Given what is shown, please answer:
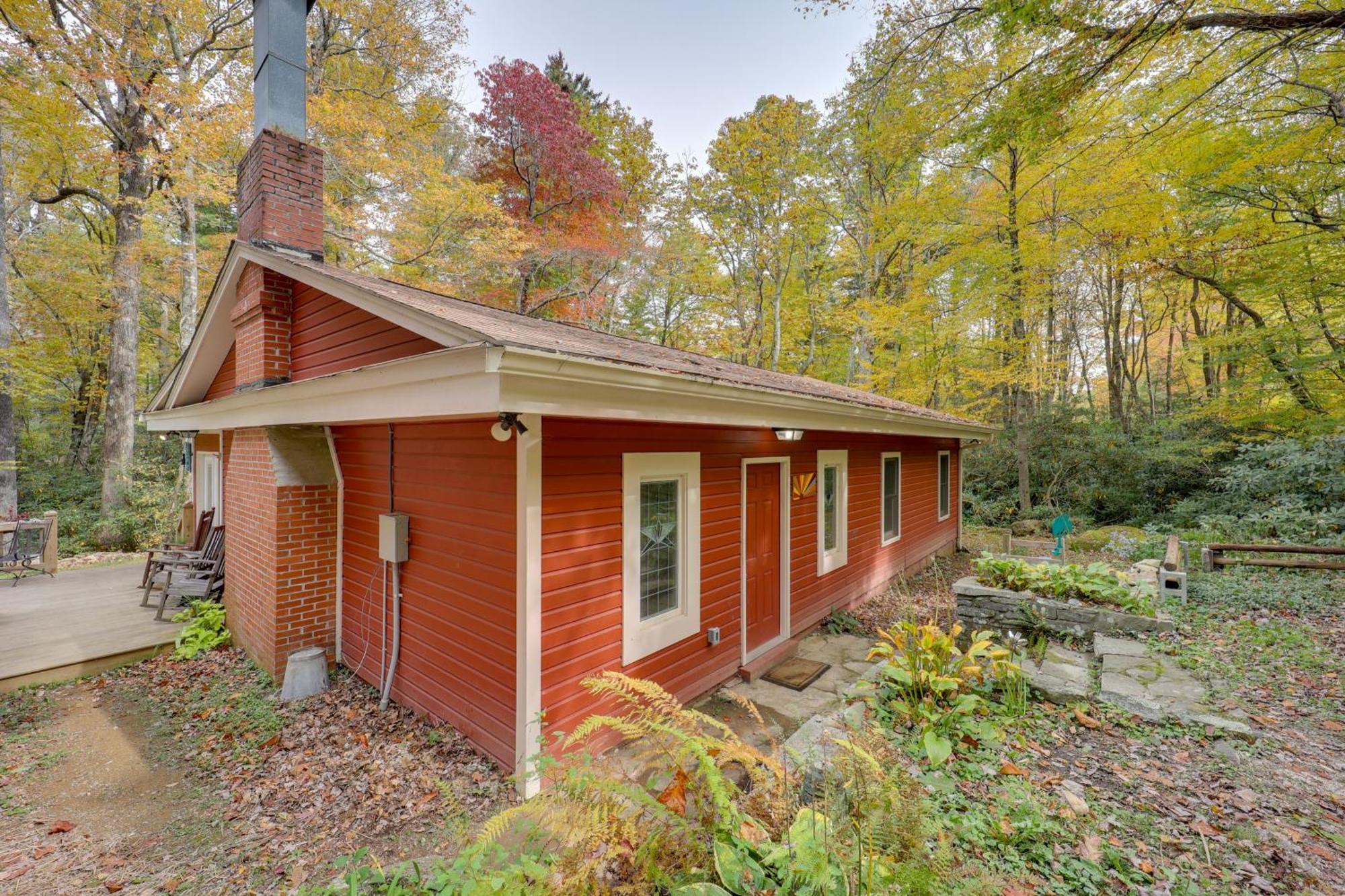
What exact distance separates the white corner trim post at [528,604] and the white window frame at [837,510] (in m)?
4.15

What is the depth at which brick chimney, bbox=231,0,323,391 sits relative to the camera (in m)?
4.81

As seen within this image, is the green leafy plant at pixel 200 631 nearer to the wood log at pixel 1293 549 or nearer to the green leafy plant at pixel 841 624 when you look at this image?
the green leafy plant at pixel 841 624

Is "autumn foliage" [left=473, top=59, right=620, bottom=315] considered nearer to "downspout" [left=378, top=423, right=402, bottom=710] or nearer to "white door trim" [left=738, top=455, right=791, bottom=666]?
"white door trim" [left=738, top=455, right=791, bottom=666]

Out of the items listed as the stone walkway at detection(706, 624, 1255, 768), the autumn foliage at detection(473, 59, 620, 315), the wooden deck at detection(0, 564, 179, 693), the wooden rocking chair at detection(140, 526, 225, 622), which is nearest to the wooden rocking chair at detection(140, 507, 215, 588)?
the wooden rocking chair at detection(140, 526, 225, 622)

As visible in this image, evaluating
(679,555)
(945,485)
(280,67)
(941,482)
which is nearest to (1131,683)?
(679,555)

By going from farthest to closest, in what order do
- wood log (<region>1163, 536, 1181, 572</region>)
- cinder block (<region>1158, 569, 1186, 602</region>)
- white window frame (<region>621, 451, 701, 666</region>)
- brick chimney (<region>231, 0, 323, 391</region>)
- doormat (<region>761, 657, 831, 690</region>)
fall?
wood log (<region>1163, 536, 1181, 572</region>) → cinder block (<region>1158, 569, 1186, 602</region>) → doormat (<region>761, 657, 831, 690</region>) → brick chimney (<region>231, 0, 323, 391</region>) → white window frame (<region>621, 451, 701, 666</region>)

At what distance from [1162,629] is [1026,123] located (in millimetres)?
4991

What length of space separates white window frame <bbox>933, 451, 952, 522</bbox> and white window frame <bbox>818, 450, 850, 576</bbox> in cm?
454

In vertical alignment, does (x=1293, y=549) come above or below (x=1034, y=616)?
above


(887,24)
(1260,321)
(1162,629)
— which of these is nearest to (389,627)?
(1162,629)

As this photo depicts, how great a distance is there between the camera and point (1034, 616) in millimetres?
4941

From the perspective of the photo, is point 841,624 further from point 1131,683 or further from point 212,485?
point 212,485

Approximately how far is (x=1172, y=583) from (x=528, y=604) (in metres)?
7.15

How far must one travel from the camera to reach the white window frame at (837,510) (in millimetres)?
6398
